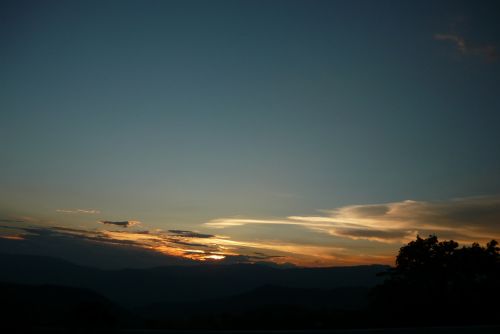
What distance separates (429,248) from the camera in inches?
859

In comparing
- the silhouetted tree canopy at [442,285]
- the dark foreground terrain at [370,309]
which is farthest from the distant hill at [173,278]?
the silhouetted tree canopy at [442,285]

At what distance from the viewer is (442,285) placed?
1595 cm

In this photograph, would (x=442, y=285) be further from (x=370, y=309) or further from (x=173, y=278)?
(x=173, y=278)

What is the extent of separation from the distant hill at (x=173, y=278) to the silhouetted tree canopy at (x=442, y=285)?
90.7 m

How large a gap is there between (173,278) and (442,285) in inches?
5642

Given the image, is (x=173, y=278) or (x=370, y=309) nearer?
(x=370, y=309)

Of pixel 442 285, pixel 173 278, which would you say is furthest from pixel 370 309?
pixel 173 278

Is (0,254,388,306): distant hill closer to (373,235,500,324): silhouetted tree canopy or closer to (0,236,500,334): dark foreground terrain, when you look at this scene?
(0,236,500,334): dark foreground terrain

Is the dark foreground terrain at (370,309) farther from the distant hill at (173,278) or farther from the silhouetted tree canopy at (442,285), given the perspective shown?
the distant hill at (173,278)

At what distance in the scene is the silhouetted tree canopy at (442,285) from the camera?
1105 cm

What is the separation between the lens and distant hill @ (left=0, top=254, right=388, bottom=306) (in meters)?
115

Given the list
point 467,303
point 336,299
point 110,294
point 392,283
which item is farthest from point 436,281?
point 110,294

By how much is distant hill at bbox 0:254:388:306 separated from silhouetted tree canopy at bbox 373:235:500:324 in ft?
298

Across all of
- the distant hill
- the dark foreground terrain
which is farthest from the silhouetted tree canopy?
the distant hill
